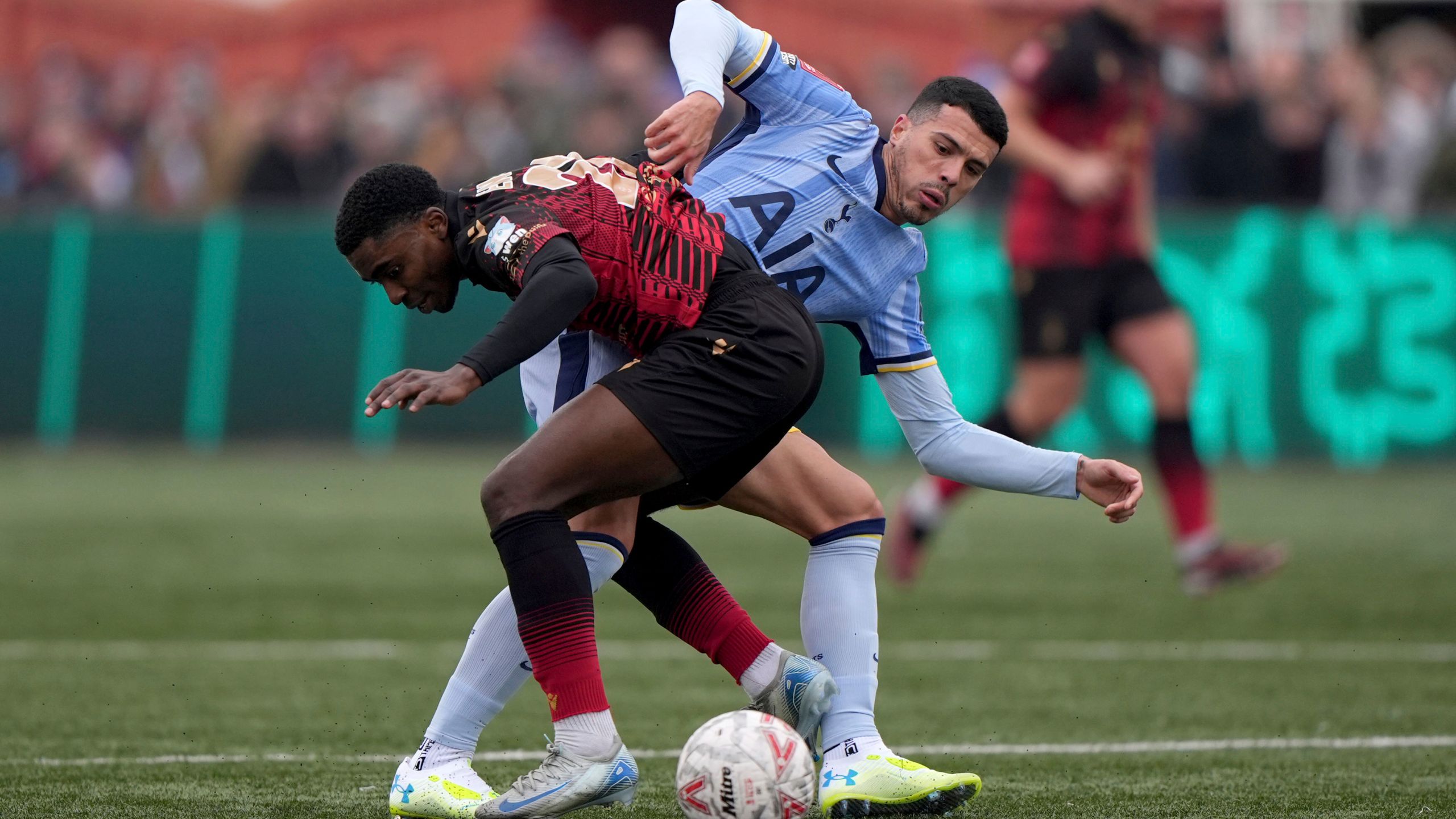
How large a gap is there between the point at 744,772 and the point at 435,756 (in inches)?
32.6

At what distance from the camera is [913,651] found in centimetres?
738

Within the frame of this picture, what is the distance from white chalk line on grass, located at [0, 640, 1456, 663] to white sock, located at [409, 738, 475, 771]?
2594mm

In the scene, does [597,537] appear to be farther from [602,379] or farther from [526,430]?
[526,430]

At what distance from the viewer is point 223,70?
25.4 meters

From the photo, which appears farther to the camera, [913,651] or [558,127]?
[558,127]

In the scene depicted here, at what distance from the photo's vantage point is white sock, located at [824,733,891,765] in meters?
4.70

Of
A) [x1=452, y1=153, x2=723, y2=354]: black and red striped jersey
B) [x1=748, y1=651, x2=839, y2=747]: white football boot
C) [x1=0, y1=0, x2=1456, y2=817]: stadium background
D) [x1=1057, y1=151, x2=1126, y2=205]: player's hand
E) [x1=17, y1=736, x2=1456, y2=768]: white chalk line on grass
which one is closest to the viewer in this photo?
[x1=452, y1=153, x2=723, y2=354]: black and red striped jersey

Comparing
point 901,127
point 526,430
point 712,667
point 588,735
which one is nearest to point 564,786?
point 588,735

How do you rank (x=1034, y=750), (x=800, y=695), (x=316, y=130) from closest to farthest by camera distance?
(x=800, y=695), (x=1034, y=750), (x=316, y=130)

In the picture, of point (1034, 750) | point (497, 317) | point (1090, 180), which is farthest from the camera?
point (497, 317)

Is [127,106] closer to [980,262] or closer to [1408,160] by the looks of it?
[980,262]

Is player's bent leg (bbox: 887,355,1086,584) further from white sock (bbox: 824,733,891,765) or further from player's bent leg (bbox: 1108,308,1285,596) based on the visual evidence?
white sock (bbox: 824,733,891,765)

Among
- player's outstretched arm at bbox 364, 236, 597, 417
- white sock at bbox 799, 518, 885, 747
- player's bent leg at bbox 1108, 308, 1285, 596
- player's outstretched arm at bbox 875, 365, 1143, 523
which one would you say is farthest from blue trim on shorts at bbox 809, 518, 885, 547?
player's bent leg at bbox 1108, 308, 1285, 596

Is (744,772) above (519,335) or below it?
below
